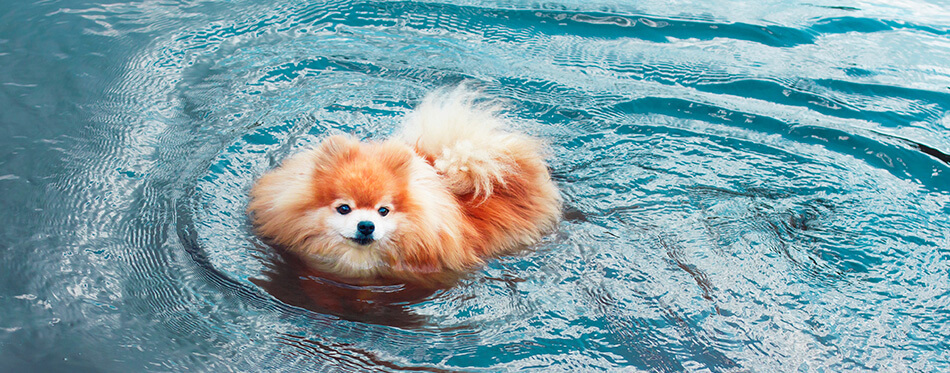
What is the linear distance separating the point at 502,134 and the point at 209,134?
6.07 feet

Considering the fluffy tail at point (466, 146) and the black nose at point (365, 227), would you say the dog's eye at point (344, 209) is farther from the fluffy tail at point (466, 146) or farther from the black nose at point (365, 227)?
the fluffy tail at point (466, 146)

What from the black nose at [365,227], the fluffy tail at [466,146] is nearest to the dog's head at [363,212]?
the black nose at [365,227]

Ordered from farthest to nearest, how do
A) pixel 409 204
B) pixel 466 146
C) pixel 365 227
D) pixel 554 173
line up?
pixel 554 173, pixel 466 146, pixel 409 204, pixel 365 227

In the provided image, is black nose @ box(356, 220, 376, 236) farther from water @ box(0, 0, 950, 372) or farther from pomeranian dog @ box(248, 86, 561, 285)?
water @ box(0, 0, 950, 372)

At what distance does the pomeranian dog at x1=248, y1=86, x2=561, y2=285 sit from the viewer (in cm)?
322

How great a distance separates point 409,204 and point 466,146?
18.6 inches

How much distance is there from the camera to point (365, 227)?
123 inches

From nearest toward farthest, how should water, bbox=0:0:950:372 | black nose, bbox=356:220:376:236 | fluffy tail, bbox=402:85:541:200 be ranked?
water, bbox=0:0:950:372
black nose, bbox=356:220:376:236
fluffy tail, bbox=402:85:541:200

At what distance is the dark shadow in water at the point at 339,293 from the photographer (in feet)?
10.4

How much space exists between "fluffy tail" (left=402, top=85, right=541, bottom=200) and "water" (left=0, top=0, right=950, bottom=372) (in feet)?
1.45

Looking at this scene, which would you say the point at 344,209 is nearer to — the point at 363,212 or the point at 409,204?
the point at 363,212

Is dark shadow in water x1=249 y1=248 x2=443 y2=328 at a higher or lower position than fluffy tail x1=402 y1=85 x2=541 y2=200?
lower

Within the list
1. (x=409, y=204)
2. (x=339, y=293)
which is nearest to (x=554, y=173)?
(x=409, y=204)

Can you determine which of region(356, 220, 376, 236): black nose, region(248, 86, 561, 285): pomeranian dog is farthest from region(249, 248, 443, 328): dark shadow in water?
region(356, 220, 376, 236): black nose
